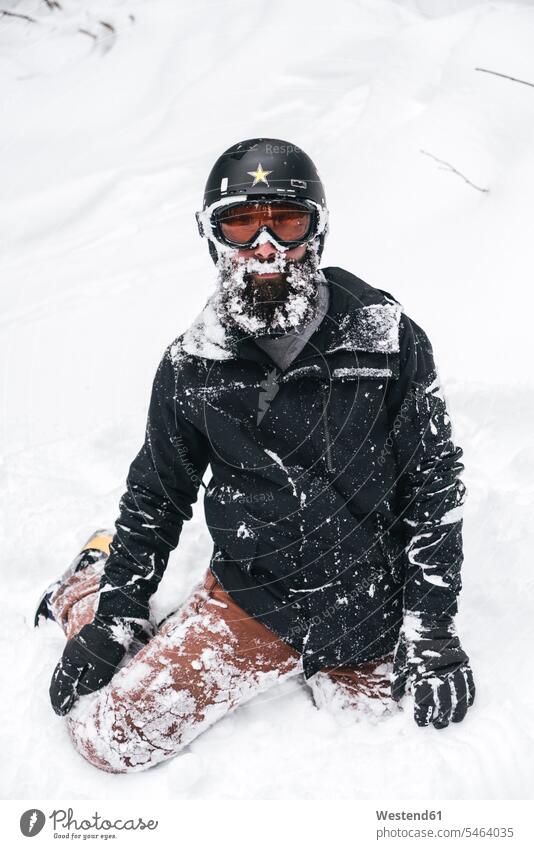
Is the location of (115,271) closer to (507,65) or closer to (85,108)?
(507,65)

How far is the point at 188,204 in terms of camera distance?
270 inches

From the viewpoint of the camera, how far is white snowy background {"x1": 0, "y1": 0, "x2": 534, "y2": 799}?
244 centimetres

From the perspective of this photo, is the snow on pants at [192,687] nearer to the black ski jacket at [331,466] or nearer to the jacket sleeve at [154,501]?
Result: the black ski jacket at [331,466]

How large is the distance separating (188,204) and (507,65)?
305 cm

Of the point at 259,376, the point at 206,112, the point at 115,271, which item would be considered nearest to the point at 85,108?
the point at 206,112

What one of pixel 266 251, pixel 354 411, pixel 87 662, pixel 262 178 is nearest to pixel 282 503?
pixel 354 411

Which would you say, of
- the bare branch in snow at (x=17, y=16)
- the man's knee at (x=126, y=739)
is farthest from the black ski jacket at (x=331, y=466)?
the bare branch in snow at (x=17, y=16)

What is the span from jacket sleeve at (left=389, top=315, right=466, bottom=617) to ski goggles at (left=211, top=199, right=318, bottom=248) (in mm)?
439

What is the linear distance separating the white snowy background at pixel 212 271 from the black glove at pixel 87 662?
6.1 inches

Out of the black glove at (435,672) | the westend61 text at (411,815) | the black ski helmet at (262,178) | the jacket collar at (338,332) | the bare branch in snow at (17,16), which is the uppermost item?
the black ski helmet at (262,178)

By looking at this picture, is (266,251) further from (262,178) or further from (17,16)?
(17,16)

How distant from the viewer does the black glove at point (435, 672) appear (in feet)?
7.22

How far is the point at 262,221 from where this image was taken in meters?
2.30

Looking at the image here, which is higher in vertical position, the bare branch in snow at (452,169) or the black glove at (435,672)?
the bare branch in snow at (452,169)
